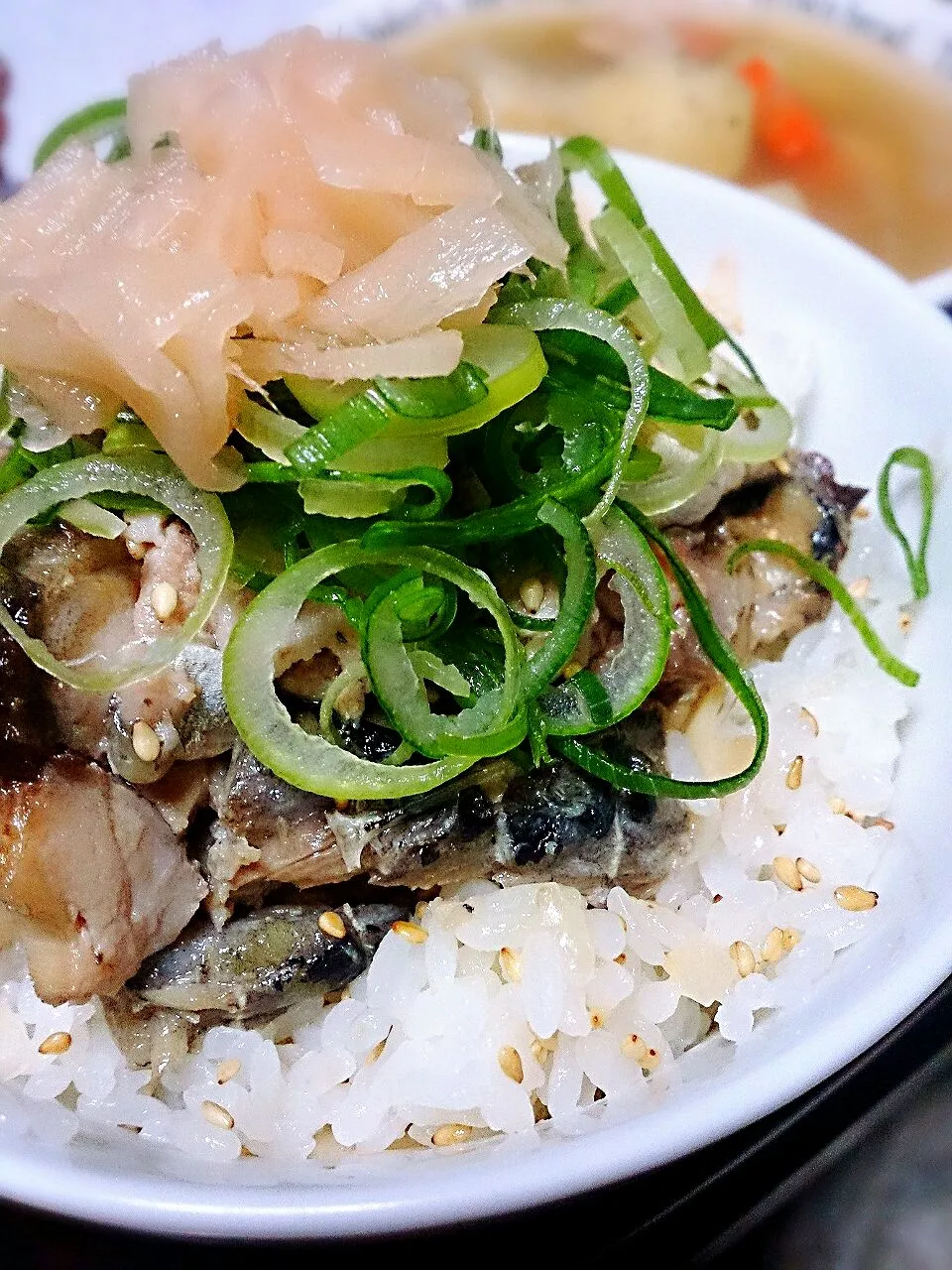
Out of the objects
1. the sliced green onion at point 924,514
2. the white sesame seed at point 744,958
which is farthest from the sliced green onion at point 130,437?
the sliced green onion at point 924,514

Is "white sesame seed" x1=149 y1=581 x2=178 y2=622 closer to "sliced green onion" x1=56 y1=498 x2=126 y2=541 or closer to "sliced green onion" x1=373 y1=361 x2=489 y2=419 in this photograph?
"sliced green onion" x1=56 y1=498 x2=126 y2=541

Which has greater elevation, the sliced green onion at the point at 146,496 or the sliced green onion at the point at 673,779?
the sliced green onion at the point at 146,496

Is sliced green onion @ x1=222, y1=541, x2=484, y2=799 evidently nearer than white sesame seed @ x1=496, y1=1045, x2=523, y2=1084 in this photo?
Yes

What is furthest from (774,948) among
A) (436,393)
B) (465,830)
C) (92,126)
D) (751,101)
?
(751,101)

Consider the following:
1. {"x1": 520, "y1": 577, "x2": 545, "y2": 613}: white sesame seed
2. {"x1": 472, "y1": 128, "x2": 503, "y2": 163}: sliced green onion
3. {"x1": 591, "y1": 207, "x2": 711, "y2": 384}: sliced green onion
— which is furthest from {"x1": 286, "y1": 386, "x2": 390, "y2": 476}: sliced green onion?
{"x1": 472, "y1": 128, "x2": 503, "y2": 163}: sliced green onion

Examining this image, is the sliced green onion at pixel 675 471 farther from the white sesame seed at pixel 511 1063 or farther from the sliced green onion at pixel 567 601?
the white sesame seed at pixel 511 1063

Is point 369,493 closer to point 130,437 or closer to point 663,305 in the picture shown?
point 130,437
